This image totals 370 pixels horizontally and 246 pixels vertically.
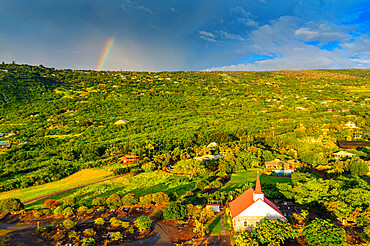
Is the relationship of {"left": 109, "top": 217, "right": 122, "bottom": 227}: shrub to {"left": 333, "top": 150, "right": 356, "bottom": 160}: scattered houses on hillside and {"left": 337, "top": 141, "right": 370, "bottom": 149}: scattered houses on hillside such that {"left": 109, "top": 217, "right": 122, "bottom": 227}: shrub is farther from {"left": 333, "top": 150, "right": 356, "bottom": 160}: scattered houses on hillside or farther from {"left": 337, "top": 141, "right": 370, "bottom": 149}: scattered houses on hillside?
{"left": 337, "top": 141, "right": 370, "bottom": 149}: scattered houses on hillside

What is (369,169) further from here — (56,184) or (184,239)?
(56,184)

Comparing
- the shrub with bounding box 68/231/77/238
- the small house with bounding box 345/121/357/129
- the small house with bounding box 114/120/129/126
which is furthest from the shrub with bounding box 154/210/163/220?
the small house with bounding box 345/121/357/129

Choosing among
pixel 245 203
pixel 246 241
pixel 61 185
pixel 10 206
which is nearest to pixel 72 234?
pixel 10 206

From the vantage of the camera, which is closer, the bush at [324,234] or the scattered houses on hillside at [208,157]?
the bush at [324,234]

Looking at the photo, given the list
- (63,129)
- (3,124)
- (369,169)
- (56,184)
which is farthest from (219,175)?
(3,124)

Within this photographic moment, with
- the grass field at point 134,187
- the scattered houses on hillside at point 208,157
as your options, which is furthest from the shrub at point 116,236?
the scattered houses on hillside at point 208,157

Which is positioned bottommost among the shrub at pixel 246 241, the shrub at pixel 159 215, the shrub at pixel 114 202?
the shrub at pixel 159 215

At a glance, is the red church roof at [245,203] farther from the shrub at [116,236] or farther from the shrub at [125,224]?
the shrub at [116,236]

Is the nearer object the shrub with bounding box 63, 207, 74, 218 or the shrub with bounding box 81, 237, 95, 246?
the shrub with bounding box 81, 237, 95, 246

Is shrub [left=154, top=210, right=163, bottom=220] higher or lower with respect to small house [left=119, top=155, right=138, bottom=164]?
higher
